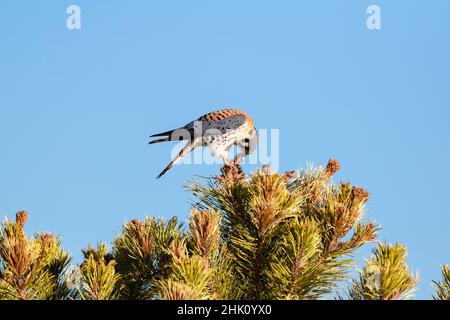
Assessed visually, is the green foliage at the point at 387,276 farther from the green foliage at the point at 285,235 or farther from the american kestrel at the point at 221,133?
the american kestrel at the point at 221,133

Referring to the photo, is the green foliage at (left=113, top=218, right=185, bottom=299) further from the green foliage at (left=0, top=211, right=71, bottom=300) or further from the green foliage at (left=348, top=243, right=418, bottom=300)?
the green foliage at (left=348, top=243, right=418, bottom=300)

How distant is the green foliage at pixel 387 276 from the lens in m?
4.62

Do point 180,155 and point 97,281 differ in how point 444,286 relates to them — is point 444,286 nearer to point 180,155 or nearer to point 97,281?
point 97,281

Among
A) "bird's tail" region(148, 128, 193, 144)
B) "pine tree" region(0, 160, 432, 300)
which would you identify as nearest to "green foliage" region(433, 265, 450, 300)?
"pine tree" region(0, 160, 432, 300)

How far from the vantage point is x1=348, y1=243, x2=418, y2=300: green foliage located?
4.62m

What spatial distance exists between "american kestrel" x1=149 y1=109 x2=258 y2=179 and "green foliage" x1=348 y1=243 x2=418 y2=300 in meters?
6.68

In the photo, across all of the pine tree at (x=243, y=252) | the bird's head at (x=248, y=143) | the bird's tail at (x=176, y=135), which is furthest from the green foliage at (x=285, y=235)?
the bird's head at (x=248, y=143)

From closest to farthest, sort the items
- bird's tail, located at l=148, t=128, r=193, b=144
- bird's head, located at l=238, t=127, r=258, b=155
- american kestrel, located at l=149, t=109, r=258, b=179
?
bird's tail, located at l=148, t=128, r=193, b=144 → american kestrel, located at l=149, t=109, r=258, b=179 → bird's head, located at l=238, t=127, r=258, b=155

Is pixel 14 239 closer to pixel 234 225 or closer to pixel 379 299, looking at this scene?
pixel 234 225

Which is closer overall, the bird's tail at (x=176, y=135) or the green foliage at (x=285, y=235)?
the green foliage at (x=285, y=235)

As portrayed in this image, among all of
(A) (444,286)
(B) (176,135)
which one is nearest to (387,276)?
(A) (444,286)

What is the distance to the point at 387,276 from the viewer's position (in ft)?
15.2

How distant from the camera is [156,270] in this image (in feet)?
17.5
